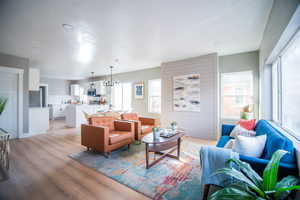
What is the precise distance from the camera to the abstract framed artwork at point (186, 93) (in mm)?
4418

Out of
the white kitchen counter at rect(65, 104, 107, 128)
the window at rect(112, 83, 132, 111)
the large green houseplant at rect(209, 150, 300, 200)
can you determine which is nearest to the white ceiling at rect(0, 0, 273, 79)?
the large green houseplant at rect(209, 150, 300, 200)

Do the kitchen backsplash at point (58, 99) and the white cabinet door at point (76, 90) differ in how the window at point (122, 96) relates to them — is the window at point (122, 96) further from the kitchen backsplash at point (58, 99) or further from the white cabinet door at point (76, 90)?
the kitchen backsplash at point (58, 99)

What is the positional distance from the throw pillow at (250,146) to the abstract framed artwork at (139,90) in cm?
507

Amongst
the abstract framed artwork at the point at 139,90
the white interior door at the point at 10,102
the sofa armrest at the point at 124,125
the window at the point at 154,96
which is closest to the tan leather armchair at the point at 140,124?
the sofa armrest at the point at 124,125

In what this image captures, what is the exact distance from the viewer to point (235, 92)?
4.28 metres

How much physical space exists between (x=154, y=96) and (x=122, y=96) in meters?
2.16

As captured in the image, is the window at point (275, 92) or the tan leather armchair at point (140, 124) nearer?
the window at point (275, 92)

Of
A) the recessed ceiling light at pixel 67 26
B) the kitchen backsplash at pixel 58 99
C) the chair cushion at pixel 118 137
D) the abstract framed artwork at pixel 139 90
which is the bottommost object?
the chair cushion at pixel 118 137

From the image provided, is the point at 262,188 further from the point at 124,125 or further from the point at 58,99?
the point at 58,99

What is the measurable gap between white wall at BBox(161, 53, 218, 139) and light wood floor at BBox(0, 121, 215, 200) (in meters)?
3.14

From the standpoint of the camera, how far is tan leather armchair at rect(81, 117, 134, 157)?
282 centimetres

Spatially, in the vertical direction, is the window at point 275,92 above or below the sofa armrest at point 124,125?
above

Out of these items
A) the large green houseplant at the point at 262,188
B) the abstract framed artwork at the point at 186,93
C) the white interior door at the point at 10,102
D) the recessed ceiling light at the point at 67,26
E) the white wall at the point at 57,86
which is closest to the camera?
the large green houseplant at the point at 262,188

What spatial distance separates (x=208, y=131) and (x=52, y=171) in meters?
4.02
